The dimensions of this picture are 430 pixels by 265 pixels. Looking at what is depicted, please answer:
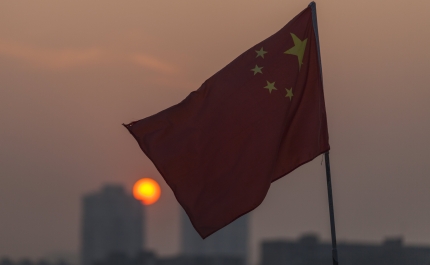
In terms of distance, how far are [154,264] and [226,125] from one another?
82.3m

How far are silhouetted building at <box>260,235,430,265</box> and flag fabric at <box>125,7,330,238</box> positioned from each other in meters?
17.4

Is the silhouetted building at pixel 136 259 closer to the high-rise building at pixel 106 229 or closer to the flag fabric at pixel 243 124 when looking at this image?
the high-rise building at pixel 106 229

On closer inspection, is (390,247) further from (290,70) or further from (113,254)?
(113,254)

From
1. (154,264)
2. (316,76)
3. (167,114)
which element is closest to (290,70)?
(316,76)

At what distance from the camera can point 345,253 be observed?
45.5 m

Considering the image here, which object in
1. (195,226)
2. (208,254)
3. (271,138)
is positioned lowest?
(195,226)

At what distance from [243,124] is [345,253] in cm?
2986

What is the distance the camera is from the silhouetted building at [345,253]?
115 feet

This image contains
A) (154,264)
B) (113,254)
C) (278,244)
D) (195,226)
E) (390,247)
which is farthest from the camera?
(113,254)

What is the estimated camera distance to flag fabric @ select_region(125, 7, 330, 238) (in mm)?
16344

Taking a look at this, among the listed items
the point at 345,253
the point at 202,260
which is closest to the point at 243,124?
the point at 345,253

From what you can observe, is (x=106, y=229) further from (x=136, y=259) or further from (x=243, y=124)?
(x=243, y=124)

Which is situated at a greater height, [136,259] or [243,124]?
[136,259]

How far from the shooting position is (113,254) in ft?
362
